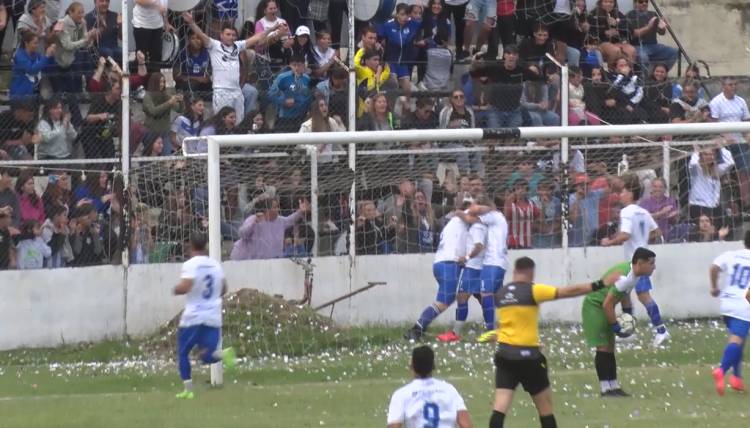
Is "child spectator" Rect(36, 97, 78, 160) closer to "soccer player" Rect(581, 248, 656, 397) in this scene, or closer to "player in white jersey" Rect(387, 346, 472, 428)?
"soccer player" Rect(581, 248, 656, 397)

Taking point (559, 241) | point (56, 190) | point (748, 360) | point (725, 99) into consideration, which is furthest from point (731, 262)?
point (56, 190)

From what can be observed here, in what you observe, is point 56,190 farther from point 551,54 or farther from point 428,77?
point 551,54

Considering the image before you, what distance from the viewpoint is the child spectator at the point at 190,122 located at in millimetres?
19453

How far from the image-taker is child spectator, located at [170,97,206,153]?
63.8 feet

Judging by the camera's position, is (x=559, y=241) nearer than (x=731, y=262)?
No

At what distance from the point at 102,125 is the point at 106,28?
163 centimetres

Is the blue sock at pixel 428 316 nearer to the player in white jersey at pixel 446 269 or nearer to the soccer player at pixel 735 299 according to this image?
the player in white jersey at pixel 446 269

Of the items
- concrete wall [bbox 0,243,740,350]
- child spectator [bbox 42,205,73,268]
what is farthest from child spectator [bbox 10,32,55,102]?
concrete wall [bbox 0,243,740,350]

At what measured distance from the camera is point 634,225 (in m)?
18.6

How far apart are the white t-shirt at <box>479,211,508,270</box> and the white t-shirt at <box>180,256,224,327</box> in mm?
4748

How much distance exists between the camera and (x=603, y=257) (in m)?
20.3

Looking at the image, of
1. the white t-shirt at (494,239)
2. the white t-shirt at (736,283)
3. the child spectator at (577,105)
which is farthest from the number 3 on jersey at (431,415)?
the child spectator at (577,105)

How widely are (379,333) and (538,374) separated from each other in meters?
7.05

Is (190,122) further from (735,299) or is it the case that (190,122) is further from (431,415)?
(431,415)
